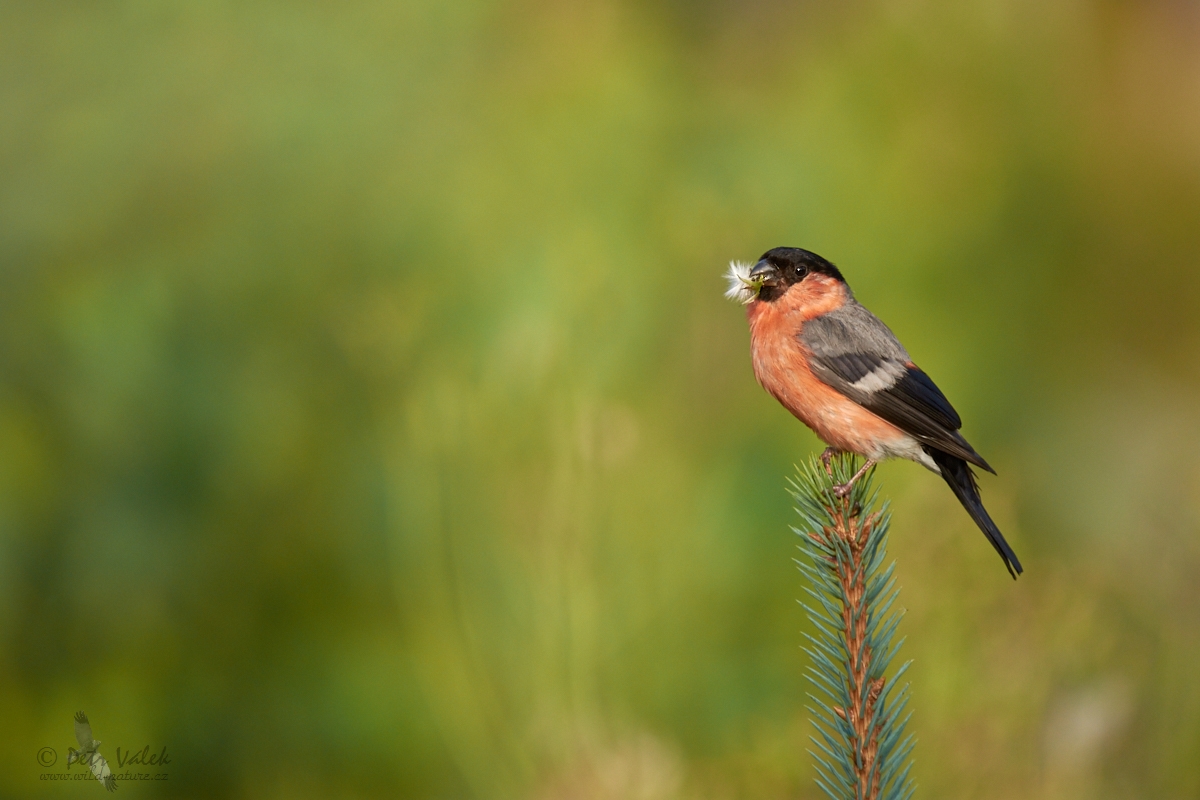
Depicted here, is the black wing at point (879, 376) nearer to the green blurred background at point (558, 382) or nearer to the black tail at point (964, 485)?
the black tail at point (964, 485)

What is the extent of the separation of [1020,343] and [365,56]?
289cm

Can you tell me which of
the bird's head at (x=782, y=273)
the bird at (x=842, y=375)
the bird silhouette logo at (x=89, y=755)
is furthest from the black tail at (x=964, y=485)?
the bird silhouette logo at (x=89, y=755)

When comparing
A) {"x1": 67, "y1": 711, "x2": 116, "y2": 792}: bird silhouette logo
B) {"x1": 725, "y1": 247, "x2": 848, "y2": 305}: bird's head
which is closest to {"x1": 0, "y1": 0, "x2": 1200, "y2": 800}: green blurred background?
→ {"x1": 67, "y1": 711, "x2": 116, "y2": 792}: bird silhouette logo

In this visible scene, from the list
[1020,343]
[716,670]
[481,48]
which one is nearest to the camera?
[716,670]

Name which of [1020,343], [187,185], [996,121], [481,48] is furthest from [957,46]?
[187,185]

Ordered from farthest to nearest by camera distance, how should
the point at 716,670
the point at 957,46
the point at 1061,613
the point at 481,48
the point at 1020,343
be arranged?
the point at 481,48, the point at 957,46, the point at 1020,343, the point at 716,670, the point at 1061,613

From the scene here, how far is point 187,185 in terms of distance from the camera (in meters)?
3.92

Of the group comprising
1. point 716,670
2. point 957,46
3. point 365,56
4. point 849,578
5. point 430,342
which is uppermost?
point 957,46

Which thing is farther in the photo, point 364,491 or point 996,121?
point 996,121

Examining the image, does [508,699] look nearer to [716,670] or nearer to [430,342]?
[716,670]

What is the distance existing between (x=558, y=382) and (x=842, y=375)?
823 mm

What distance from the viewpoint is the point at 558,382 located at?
2.86 m

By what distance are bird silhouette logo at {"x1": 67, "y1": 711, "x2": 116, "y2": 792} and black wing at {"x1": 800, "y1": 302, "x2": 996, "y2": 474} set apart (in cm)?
207

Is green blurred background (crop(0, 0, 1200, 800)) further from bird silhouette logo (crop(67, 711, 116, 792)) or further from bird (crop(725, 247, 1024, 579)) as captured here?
bird (crop(725, 247, 1024, 579))
